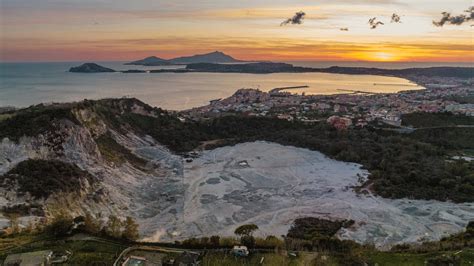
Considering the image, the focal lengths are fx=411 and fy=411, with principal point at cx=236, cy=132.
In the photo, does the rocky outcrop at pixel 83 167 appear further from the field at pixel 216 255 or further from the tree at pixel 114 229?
the field at pixel 216 255

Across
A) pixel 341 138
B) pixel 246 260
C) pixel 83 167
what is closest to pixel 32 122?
pixel 83 167

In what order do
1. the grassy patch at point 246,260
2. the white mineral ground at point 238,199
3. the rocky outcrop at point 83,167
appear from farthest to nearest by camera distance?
the rocky outcrop at point 83,167 < the white mineral ground at point 238,199 < the grassy patch at point 246,260

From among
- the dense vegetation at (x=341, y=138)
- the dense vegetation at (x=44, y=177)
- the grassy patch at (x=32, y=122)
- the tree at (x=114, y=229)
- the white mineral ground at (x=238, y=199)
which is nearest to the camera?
the tree at (x=114, y=229)

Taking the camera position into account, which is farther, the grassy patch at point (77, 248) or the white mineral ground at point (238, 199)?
the white mineral ground at point (238, 199)

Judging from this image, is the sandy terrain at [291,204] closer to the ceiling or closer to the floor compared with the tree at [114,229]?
closer to the floor

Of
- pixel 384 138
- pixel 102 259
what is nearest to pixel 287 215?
pixel 102 259

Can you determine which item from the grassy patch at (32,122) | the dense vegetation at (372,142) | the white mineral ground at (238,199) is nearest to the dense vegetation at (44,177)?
the white mineral ground at (238,199)

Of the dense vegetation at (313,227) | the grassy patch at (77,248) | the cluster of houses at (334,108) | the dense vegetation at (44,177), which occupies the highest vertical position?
the cluster of houses at (334,108)

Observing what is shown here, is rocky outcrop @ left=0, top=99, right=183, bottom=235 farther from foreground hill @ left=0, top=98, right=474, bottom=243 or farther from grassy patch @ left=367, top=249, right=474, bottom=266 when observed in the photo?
grassy patch @ left=367, top=249, right=474, bottom=266

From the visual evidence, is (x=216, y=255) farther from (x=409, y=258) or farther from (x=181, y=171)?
(x=181, y=171)

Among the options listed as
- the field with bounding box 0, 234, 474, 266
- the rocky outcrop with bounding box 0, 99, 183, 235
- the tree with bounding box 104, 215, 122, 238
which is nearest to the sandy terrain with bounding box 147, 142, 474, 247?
the rocky outcrop with bounding box 0, 99, 183, 235
